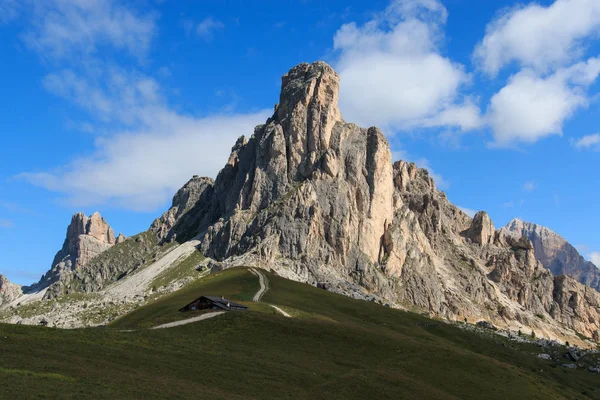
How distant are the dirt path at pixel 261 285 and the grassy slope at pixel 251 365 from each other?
75.4 ft

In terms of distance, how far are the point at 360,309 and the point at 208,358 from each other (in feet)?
241

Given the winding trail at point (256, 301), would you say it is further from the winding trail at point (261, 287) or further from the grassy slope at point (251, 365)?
the grassy slope at point (251, 365)

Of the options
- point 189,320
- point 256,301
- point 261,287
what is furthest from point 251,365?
point 261,287

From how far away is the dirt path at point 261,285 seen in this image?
120506 millimetres

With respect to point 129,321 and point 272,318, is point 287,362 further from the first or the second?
point 129,321

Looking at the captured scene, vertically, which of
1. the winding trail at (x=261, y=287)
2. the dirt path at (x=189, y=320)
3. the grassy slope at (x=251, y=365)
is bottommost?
the grassy slope at (x=251, y=365)

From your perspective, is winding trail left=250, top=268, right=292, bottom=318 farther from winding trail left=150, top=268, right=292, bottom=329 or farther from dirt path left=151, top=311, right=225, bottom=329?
dirt path left=151, top=311, right=225, bottom=329

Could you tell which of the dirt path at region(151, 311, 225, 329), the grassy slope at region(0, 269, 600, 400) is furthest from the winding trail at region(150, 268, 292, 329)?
the grassy slope at region(0, 269, 600, 400)

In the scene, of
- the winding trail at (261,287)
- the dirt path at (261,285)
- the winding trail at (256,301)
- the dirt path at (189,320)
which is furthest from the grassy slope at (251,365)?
the dirt path at (261,285)

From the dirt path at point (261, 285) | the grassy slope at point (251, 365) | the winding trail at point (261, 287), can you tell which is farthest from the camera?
the dirt path at point (261, 285)

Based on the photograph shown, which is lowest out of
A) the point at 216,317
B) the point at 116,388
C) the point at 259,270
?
the point at 116,388

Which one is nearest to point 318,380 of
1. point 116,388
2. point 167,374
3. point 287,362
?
point 287,362

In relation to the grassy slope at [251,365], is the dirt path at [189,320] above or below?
above

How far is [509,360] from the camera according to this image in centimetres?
10306
